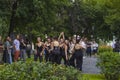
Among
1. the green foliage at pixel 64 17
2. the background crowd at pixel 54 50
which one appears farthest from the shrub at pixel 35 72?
the green foliage at pixel 64 17

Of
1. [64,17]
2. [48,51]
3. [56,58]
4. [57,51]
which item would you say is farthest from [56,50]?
[64,17]

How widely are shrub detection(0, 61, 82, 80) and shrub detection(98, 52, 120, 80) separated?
11208 millimetres

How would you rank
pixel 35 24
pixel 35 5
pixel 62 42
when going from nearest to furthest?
pixel 62 42 < pixel 35 5 < pixel 35 24

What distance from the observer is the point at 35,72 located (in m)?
7.78

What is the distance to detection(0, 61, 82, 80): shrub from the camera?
768 centimetres

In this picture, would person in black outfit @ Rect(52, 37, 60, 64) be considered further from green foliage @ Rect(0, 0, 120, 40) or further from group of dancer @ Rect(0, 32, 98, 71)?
green foliage @ Rect(0, 0, 120, 40)

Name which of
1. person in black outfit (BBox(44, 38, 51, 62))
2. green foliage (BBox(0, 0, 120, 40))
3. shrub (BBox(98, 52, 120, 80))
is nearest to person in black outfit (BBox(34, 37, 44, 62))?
person in black outfit (BBox(44, 38, 51, 62))

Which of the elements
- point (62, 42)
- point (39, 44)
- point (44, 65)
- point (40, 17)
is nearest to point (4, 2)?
point (40, 17)

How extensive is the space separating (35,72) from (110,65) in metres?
12.7

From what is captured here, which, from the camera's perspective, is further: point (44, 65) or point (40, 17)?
point (40, 17)

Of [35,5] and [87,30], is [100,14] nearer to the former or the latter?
[87,30]

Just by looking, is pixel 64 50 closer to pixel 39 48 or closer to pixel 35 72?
pixel 39 48

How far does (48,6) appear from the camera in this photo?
34781 millimetres

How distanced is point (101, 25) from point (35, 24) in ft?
139
